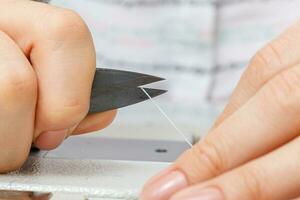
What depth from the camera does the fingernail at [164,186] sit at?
34 centimetres

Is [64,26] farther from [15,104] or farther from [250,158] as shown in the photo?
[250,158]

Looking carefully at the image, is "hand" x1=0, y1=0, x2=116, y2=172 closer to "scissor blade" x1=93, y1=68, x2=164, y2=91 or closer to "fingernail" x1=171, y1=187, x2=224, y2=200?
"scissor blade" x1=93, y1=68, x2=164, y2=91

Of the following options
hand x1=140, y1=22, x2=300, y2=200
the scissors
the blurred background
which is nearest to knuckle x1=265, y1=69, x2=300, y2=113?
hand x1=140, y1=22, x2=300, y2=200

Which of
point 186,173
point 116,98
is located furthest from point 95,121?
point 186,173

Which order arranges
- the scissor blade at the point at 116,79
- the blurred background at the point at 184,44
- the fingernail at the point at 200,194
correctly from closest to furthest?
the fingernail at the point at 200,194 < the scissor blade at the point at 116,79 < the blurred background at the point at 184,44

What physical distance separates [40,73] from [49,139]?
0.08m

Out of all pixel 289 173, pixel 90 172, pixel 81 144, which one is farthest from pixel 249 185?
pixel 81 144

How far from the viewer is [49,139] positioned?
1.60 feet

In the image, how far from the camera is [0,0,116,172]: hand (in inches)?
16.3

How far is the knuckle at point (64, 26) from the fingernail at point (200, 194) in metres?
0.17

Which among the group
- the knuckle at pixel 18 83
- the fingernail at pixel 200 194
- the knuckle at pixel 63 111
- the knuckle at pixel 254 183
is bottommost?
the knuckle at pixel 63 111

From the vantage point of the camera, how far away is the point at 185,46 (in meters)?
0.83

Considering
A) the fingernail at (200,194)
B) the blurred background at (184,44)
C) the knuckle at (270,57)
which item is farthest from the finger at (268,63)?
the blurred background at (184,44)

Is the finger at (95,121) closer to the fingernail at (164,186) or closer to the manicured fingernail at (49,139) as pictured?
the manicured fingernail at (49,139)
